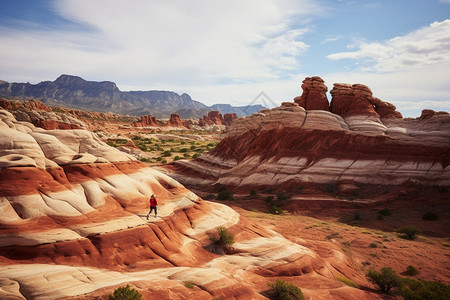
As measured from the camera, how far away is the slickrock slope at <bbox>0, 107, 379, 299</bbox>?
913 centimetres

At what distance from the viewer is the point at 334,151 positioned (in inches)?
1417

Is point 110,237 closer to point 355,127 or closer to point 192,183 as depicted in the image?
point 192,183

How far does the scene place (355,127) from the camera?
125 ft

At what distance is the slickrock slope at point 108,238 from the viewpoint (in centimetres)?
913

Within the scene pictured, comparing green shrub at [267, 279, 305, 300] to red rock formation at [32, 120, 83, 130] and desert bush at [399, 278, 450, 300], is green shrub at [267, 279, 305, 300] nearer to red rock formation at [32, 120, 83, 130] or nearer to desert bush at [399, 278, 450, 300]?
desert bush at [399, 278, 450, 300]

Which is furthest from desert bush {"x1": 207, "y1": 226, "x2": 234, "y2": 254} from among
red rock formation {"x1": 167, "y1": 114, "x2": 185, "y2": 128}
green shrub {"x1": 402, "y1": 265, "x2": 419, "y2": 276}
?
red rock formation {"x1": 167, "y1": 114, "x2": 185, "y2": 128}

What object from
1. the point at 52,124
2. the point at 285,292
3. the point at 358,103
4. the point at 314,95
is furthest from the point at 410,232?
the point at 52,124

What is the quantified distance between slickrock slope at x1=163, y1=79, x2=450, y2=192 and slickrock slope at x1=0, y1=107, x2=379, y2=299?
19.6m

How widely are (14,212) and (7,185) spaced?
1.38 m

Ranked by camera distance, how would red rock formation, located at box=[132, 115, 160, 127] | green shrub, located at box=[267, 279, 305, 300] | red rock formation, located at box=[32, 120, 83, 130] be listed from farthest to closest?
red rock formation, located at box=[132, 115, 160, 127] < red rock formation, located at box=[32, 120, 83, 130] < green shrub, located at box=[267, 279, 305, 300]

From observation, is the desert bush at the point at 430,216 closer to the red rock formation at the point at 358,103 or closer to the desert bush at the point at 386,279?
the desert bush at the point at 386,279

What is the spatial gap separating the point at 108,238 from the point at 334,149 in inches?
1292

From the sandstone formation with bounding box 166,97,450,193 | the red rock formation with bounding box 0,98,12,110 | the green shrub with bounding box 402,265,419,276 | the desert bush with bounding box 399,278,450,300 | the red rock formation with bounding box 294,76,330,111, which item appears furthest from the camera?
the red rock formation with bounding box 294,76,330,111

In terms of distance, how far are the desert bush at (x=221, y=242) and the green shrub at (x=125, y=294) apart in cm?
648
